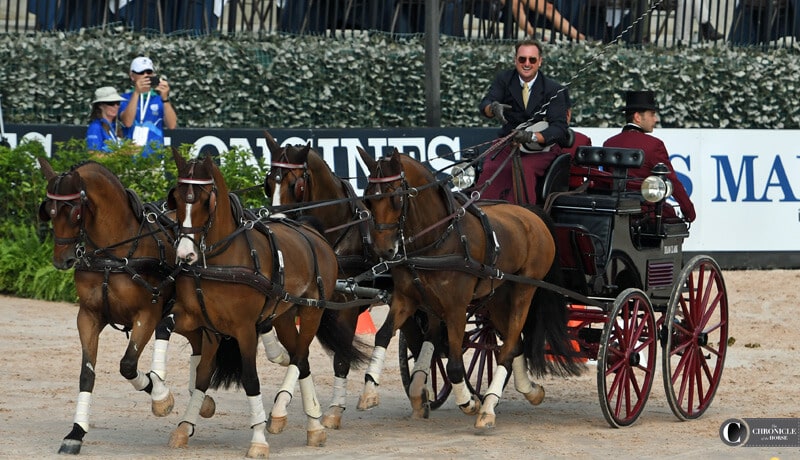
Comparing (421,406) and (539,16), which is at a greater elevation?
(539,16)

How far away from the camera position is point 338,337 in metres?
9.32

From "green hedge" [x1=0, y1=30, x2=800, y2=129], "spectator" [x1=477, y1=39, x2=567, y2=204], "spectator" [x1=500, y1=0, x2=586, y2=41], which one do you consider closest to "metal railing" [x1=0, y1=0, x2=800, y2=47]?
"spectator" [x1=500, y1=0, x2=586, y2=41]

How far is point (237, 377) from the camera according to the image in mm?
8836

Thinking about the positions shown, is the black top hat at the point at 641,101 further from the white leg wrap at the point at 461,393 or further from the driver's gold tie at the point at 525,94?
the white leg wrap at the point at 461,393

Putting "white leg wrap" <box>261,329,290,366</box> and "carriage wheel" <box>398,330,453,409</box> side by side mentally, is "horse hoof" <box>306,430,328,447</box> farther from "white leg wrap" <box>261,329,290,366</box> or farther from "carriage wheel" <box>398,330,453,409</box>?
"carriage wheel" <box>398,330,453,409</box>

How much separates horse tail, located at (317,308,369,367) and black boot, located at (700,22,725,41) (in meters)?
10.4

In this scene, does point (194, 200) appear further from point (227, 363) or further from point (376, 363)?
point (376, 363)

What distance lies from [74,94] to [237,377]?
25.7 feet

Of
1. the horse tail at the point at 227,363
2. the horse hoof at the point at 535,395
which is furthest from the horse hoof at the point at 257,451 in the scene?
the horse hoof at the point at 535,395

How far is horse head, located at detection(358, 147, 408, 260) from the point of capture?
27.7 ft

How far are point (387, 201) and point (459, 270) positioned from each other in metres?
0.70

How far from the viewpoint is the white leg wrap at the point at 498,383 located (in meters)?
9.10

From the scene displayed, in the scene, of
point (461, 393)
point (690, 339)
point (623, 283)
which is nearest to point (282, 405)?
point (461, 393)

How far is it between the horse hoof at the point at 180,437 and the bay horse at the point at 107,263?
6.4 inches
